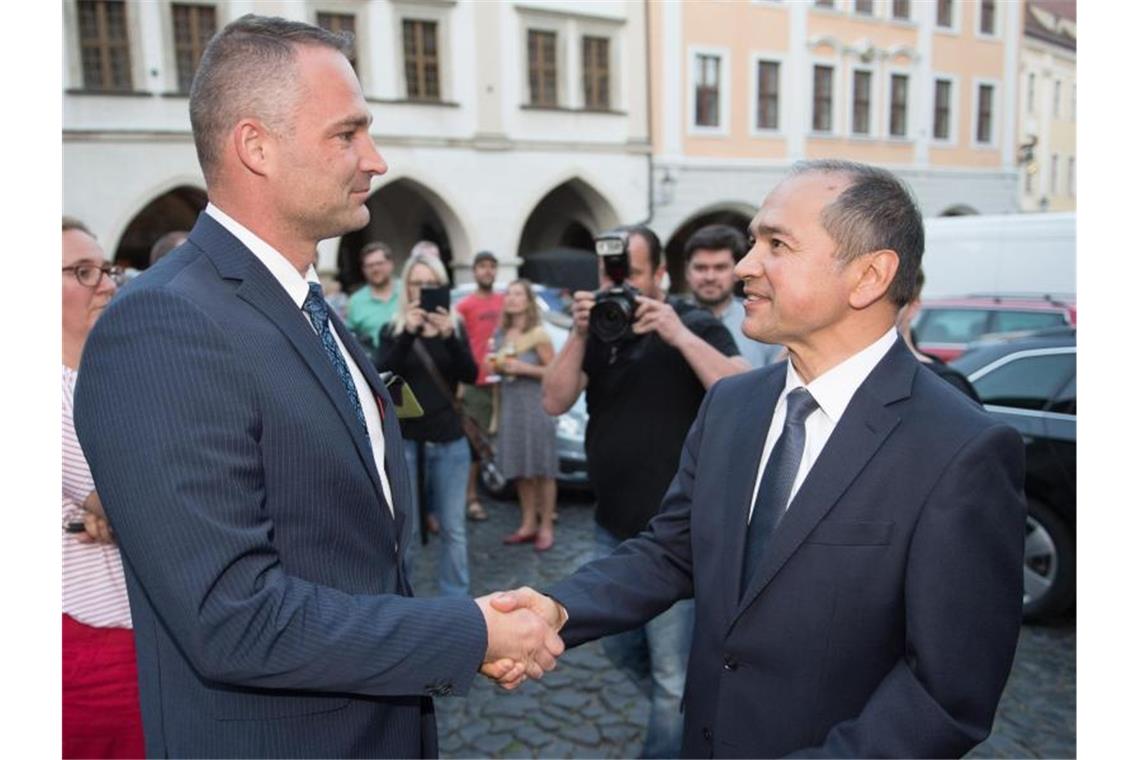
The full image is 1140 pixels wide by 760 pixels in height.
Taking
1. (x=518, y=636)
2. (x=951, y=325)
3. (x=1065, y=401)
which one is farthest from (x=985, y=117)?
(x=518, y=636)

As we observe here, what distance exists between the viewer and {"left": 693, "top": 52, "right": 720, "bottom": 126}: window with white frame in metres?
18.4

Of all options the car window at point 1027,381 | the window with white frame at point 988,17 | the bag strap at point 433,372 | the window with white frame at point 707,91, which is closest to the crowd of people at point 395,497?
the bag strap at point 433,372

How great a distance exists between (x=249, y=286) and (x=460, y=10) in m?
13.9

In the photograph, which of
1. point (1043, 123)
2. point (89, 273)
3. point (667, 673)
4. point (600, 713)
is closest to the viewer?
point (89, 273)

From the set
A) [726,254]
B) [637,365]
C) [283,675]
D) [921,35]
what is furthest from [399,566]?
[921,35]

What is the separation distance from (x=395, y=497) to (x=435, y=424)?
3.10 m

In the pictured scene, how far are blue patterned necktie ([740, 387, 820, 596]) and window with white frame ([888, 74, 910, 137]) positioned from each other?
2072 centimetres

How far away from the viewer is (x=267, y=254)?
174 cm

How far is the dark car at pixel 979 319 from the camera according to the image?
955 cm

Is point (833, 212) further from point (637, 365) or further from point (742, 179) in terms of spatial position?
point (742, 179)

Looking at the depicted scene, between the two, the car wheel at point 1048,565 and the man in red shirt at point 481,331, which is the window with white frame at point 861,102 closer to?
the man in red shirt at point 481,331

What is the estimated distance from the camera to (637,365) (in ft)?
11.5

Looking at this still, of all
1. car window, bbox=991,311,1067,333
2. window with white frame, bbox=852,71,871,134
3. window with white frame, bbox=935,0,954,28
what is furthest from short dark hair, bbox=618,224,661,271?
window with white frame, bbox=935,0,954,28

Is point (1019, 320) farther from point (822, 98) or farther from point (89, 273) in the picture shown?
point (822, 98)
